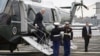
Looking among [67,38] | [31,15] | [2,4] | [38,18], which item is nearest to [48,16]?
[31,15]

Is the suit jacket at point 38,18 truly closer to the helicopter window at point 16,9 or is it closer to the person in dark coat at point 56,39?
the helicopter window at point 16,9

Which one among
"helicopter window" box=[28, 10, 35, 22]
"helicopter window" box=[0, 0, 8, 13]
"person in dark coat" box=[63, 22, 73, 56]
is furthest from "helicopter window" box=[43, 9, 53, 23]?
"helicopter window" box=[0, 0, 8, 13]

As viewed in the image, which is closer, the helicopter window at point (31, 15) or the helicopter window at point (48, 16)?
the helicopter window at point (31, 15)

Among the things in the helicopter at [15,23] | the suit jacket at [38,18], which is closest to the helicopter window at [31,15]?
the helicopter at [15,23]

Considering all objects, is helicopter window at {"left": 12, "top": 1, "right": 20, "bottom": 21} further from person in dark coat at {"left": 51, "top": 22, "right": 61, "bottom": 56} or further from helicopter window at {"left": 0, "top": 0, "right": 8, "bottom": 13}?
person in dark coat at {"left": 51, "top": 22, "right": 61, "bottom": 56}

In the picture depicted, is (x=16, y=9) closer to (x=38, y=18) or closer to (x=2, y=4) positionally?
(x=2, y=4)

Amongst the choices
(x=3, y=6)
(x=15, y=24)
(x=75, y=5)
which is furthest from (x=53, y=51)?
(x=75, y=5)

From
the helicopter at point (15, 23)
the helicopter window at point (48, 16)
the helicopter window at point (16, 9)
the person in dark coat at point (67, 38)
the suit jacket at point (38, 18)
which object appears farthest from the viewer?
the helicopter window at point (48, 16)

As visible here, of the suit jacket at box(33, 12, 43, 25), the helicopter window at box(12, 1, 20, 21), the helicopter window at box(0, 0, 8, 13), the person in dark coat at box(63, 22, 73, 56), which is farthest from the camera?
the suit jacket at box(33, 12, 43, 25)

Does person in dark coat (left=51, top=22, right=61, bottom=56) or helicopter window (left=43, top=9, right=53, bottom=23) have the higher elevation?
helicopter window (left=43, top=9, right=53, bottom=23)

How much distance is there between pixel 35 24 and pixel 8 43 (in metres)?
1.77

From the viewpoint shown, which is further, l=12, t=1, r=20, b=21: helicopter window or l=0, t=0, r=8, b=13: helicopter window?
l=12, t=1, r=20, b=21: helicopter window

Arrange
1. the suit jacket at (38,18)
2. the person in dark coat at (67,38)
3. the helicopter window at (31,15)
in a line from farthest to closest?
the helicopter window at (31,15)
the suit jacket at (38,18)
the person in dark coat at (67,38)

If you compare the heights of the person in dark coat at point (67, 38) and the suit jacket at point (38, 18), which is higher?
the suit jacket at point (38, 18)
